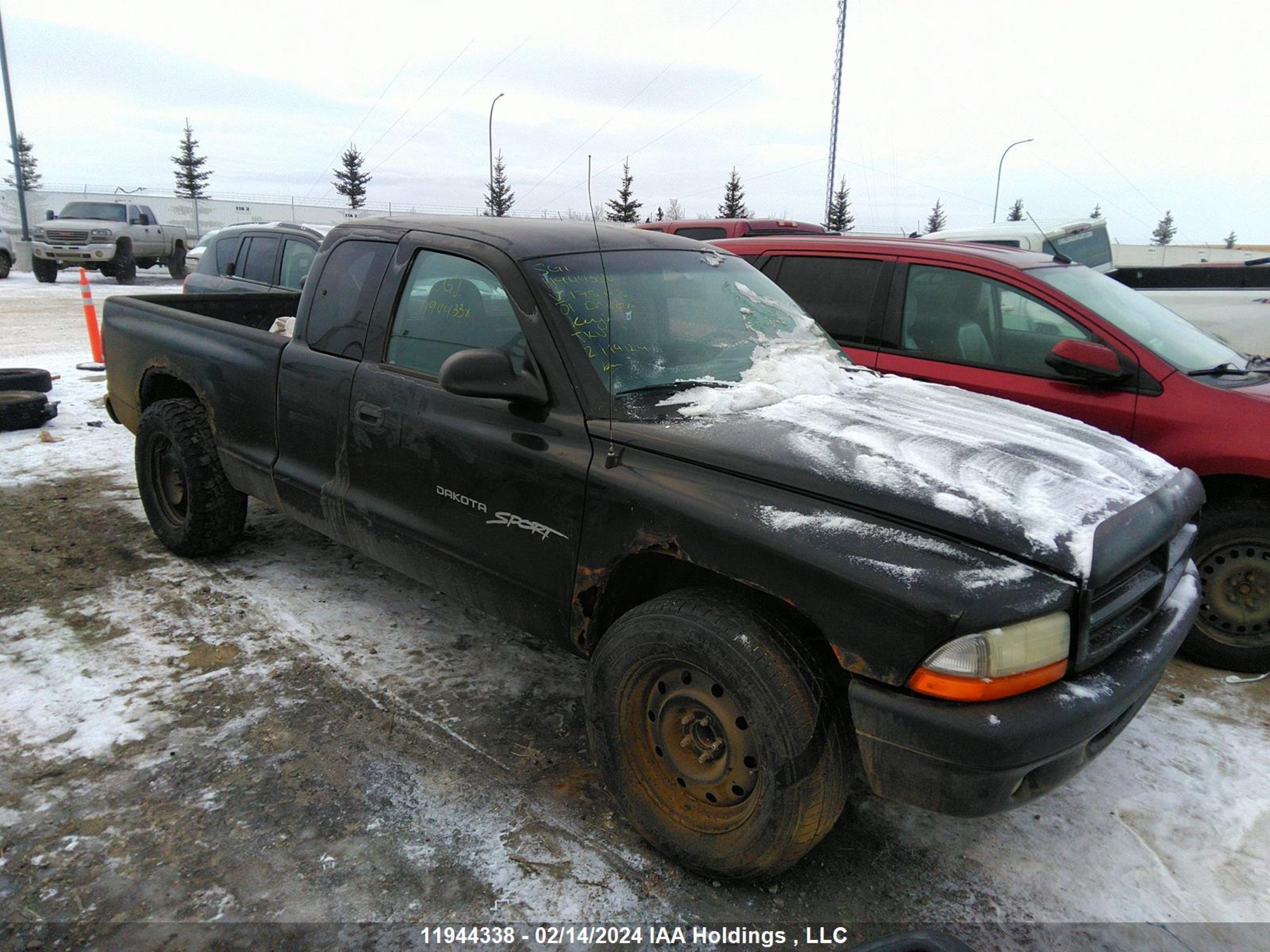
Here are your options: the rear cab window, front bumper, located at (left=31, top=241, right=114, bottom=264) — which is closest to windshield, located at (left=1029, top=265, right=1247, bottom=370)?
the rear cab window

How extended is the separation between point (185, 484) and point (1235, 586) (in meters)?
5.13

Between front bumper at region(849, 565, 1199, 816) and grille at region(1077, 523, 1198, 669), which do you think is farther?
grille at region(1077, 523, 1198, 669)

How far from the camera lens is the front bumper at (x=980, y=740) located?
1.97 m

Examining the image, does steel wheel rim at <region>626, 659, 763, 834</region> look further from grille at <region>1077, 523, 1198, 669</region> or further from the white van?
the white van

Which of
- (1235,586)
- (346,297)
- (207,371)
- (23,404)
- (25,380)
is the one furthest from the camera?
(25,380)

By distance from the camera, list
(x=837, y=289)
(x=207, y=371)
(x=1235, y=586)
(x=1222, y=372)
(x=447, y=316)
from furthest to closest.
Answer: (x=837, y=289)
(x=207, y=371)
(x=1222, y=372)
(x=1235, y=586)
(x=447, y=316)

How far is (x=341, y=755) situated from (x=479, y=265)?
6.06ft

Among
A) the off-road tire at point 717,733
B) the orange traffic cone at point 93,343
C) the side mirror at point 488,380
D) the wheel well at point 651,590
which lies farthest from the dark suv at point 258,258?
the off-road tire at point 717,733

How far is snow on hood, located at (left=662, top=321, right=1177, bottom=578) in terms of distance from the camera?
7.08 ft

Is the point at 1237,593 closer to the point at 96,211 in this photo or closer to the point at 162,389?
the point at 162,389

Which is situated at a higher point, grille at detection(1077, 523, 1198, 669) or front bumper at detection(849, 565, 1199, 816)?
grille at detection(1077, 523, 1198, 669)

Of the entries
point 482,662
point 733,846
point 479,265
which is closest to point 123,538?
point 482,662

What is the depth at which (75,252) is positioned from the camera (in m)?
21.7

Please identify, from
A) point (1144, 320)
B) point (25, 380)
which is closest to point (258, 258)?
point (25, 380)
